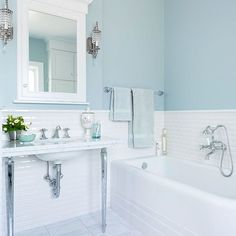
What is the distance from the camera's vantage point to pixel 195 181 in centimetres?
235

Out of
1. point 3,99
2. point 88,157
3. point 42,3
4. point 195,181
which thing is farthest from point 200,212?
point 42,3

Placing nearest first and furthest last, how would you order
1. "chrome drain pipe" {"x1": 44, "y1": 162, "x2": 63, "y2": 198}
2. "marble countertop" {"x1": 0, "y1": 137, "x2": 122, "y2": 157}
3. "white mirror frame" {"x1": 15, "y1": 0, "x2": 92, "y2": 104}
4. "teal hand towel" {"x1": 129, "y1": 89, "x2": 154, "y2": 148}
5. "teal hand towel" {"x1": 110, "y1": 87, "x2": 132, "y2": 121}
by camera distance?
"marble countertop" {"x1": 0, "y1": 137, "x2": 122, "y2": 157} → "white mirror frame" {"x1": 15, "y1": 0, "x2": 92, "y2": 104} → "chrome drain pipe" {"x1": 44, "y1": 162, "x2": 63, "y2": 198} → "teal hand towel" {"x1": 110, "y1": 87, "x2": 132, "y2": 121} → "teal hand towel" {"x1": 129, "y1": 89, "x2": 154, "y2": 148}

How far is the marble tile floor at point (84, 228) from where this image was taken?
2025 millimetres

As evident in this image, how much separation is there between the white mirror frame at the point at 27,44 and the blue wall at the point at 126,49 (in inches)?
2.9

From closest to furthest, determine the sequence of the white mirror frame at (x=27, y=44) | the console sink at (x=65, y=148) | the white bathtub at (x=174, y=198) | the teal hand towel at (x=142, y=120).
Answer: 1. the white bathtub at (x=174, y=198)
2. the console sink at (x=65, y=148)
3. the white mirror frame at (x=27, y=44)
4. the teal hand towel at (x=142, y=120)

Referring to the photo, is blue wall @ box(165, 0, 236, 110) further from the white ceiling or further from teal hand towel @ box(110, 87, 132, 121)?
the white ceiling

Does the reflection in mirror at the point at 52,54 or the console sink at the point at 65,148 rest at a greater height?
the reflection in mirror at the point at 52,54

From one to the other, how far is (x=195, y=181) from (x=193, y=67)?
4.07 ft

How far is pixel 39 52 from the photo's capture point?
2.07 meters

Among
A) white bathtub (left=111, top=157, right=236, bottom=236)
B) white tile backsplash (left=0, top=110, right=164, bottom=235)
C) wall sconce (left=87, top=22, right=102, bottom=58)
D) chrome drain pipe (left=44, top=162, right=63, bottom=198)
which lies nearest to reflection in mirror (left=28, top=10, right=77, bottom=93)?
wall sconce (left=87, top=22, right=102, bottom=58)

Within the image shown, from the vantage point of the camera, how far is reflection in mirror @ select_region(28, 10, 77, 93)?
2.04 meters

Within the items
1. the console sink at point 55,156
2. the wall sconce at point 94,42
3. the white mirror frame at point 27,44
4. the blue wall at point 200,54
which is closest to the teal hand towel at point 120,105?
the white mirror frame at point 27,44

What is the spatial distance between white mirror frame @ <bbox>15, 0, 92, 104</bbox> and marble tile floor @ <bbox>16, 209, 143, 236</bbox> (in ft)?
3.88

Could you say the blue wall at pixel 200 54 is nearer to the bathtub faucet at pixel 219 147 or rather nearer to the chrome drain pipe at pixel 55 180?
the bathtub faucet at pixel 219 147
